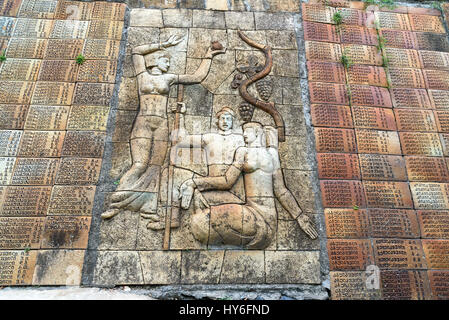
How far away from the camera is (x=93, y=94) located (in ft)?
21.9

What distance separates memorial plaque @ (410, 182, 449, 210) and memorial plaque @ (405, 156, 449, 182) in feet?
0.40

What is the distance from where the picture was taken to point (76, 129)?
6375mm

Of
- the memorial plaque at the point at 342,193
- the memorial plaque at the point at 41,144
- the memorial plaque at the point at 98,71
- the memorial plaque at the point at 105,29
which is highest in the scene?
the memorial plaque at the point at 105,29

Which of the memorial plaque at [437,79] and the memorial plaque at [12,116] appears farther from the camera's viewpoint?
the memorial plaque at [437,79]

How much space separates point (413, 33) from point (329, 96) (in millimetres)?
2935

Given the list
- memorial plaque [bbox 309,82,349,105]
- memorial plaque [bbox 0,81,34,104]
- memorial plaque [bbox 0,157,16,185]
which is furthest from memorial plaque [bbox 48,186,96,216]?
memorial plaque [bbox 309,82,349,105]

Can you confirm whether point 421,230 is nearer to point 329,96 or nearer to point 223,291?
point 329,96

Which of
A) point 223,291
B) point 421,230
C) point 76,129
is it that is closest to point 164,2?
point 76,129

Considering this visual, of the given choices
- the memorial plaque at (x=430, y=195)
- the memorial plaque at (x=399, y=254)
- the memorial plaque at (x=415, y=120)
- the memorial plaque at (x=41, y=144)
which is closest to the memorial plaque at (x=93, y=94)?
the memorial plaque at (x=41, y=144)

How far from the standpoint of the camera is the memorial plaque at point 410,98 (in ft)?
23.4

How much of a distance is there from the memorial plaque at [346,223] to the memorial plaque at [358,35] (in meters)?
3.99

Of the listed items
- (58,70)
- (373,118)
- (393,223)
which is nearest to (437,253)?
(393,223)

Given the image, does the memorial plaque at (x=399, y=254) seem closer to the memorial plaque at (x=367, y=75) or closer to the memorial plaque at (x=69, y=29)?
the memorial plaque at (x=367, y=75)
